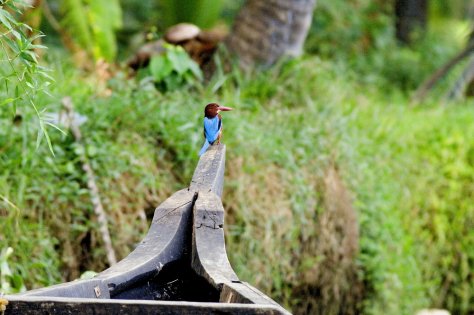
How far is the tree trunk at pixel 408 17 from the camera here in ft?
31.7

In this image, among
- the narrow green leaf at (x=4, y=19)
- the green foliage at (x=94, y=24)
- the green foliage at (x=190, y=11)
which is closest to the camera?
the narrow green leaf at (x=4, y=19)

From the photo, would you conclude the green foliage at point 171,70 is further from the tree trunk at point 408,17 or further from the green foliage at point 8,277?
the tree trunk at point 408,17

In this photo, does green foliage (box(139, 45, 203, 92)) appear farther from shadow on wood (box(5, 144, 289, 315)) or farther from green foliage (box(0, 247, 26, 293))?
shadow on wood (box(5, 144, 289, 315))

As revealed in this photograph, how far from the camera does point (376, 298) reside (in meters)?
5.35

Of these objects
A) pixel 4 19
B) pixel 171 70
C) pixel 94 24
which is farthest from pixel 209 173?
pixel 94 24

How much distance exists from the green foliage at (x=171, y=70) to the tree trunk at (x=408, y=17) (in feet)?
15.8

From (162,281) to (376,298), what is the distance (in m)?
3.48

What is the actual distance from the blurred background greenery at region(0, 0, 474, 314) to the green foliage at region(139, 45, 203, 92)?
0.01 m

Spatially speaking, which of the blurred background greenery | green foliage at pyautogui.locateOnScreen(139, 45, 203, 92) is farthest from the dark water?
green foliage at pyautogui.locateOnScreen(139, 45, 203, 92)

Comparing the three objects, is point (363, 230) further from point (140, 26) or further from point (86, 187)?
point (140, 26)

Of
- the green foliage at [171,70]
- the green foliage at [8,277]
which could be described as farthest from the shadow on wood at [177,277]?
the green foliage at [171,70]

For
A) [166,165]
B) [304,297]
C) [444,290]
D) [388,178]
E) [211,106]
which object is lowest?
[444,290]

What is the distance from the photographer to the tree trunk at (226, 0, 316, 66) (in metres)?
5.91

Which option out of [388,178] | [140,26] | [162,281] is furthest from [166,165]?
[140,26]
